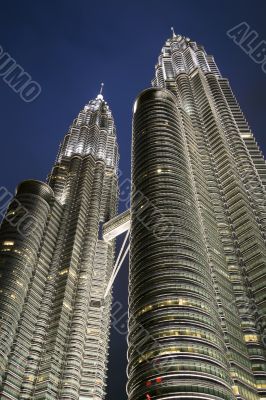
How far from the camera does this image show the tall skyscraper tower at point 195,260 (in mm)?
75875

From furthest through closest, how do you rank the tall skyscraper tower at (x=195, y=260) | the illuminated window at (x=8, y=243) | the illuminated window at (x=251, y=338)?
the illuminated window at (x=8, y=243)
the illuminated window at (x=251, y=338)
the tall skyscraper tower at (x=195, y=260)

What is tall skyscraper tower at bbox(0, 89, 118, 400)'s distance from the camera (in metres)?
117

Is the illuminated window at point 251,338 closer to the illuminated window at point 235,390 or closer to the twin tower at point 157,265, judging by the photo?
the twin tower at point 157,265

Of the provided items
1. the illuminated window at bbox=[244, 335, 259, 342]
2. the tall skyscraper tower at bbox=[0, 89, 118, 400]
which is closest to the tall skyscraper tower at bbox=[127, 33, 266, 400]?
the illuminated window at bbox=[244, 335, 259, 342]

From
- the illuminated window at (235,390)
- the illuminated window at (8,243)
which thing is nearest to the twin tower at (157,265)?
the illuminated window at (235,390)

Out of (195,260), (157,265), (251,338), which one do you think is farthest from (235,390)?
(157,265)

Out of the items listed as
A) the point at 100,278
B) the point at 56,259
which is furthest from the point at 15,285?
the point at 100,278

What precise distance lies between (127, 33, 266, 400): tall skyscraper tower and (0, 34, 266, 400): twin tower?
300 millimetres

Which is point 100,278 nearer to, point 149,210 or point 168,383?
point 149,210

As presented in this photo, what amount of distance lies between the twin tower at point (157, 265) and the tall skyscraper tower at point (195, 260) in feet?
0.98

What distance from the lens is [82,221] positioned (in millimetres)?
166500

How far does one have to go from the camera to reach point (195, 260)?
9369 cm

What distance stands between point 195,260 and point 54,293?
6186 cm

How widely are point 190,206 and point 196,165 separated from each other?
3473cm
